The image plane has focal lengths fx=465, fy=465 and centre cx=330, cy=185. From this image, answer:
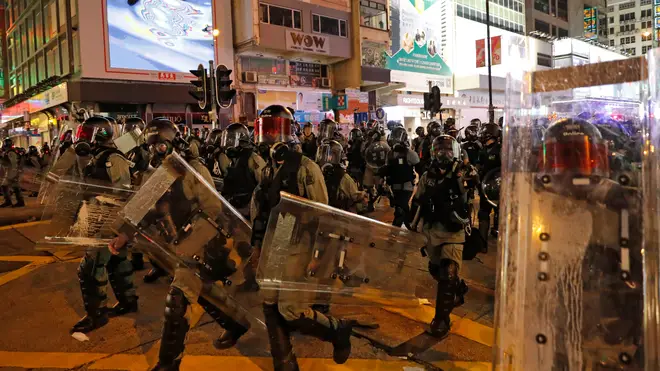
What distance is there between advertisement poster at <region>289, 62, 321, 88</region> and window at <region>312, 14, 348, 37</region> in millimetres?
2083

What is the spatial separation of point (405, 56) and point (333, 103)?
874 centimetres

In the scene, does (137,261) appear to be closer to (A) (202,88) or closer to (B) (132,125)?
(B) (132,125)

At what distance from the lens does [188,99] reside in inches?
857

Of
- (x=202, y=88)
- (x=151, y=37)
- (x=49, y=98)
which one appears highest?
(x=151, y=37)

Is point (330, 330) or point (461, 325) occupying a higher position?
point (330, 330)

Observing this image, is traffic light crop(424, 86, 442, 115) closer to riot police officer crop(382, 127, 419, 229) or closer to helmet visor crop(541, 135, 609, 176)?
riot police officer crop(382, 127, 419, 229)

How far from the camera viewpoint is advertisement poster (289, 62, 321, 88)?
26.0m

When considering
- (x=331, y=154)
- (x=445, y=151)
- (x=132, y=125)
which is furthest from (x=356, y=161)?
(x=445, y=151)

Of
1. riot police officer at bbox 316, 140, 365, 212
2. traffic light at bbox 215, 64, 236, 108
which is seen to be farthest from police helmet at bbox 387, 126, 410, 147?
traffic light at bbox 215, 64, 236, 108

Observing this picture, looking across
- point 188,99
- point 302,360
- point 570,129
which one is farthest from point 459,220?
point 188,99

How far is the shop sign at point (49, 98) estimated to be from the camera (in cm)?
1984

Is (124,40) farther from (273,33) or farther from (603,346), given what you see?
(603,346)

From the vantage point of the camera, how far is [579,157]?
1.64m

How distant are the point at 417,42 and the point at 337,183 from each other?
3078cm
